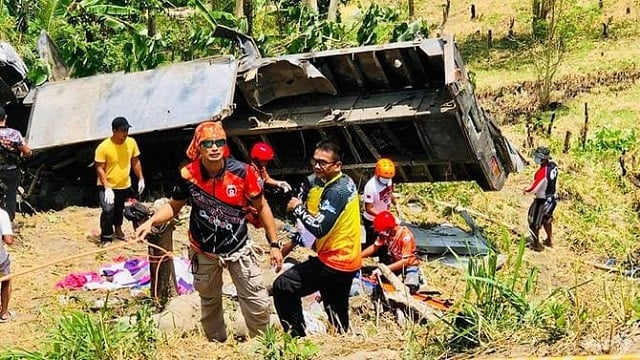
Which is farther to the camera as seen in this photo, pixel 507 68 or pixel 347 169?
pixel 507 68

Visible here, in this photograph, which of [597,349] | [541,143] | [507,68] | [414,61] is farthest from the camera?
[507,68]

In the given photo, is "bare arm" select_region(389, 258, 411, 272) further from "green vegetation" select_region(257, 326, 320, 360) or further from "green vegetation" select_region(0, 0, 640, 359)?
"green vegetation" select_region(257, 326, 320, 360)

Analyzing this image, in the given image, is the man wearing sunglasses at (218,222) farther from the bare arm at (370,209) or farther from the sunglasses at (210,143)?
the bare arm at (370,209)

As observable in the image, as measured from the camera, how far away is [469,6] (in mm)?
27531

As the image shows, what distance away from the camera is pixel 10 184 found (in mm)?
8289

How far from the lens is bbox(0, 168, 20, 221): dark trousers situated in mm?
8188

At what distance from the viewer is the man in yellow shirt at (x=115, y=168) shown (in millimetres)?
8164

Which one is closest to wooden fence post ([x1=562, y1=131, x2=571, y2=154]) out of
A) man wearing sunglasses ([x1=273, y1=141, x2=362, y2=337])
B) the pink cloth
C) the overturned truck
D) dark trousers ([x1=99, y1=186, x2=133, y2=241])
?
the overturned truck

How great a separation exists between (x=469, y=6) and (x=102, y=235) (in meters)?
21.1

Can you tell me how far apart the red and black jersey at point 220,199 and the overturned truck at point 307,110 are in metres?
3.98

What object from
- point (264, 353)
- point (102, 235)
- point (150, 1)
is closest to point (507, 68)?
point (150, 1)

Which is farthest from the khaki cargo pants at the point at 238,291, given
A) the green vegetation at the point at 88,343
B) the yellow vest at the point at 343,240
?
the green vegetation at the point at 88,343

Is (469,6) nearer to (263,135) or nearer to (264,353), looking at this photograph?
(263,135)

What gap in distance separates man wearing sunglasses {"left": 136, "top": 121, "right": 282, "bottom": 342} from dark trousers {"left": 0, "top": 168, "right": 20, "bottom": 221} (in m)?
3.62
